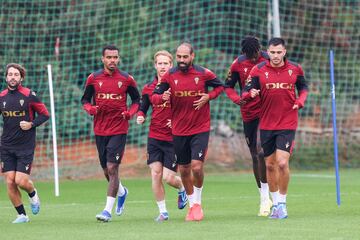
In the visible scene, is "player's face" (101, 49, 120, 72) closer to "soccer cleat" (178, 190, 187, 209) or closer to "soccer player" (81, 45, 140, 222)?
"soccer player" (81, 45, 140, 222)

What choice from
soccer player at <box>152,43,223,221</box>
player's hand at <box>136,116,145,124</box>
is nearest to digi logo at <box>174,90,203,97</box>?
soccer player at <box>152,43,223,221</box>

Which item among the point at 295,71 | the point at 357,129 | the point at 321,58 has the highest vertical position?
the point at 295,71

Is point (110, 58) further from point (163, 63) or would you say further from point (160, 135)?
point (160, 135)

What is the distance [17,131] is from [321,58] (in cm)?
1512

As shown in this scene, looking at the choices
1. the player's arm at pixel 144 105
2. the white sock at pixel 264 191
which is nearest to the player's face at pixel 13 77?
the player's arm at pixel 144 105

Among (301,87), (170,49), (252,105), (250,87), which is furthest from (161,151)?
(170,49)

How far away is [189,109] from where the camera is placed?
45.3 feet

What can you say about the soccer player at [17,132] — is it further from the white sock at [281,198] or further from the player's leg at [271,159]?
the white sock at [281,198]

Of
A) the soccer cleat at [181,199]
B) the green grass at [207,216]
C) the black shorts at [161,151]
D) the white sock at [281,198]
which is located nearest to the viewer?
the green grass at [207,216]

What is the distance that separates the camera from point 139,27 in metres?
25.9

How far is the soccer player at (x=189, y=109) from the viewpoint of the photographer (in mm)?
13719

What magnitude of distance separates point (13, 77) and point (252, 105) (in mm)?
3132

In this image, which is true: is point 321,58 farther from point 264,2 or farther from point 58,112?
point 58,112

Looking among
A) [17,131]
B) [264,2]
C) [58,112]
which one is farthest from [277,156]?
[264,2]
